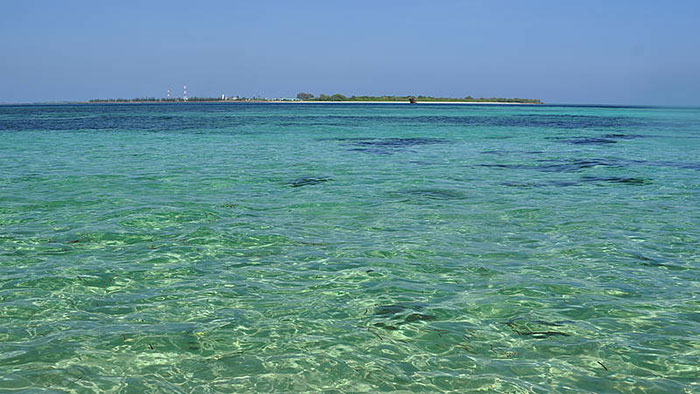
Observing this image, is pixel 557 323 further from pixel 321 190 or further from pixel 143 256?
pixel 321 190

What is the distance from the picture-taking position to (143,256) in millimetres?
9039

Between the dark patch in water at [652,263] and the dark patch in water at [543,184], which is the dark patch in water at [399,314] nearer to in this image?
the dark patch in water at [652,263]

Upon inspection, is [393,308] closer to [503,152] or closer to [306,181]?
Answer: [306,181]

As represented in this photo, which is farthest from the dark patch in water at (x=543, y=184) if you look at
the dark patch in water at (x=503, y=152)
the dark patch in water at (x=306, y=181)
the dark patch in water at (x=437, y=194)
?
the dark patch in water at (x=503, y=152)

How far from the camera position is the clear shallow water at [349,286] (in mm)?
5426

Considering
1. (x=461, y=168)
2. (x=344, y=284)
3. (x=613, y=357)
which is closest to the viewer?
(x=613, y=357)

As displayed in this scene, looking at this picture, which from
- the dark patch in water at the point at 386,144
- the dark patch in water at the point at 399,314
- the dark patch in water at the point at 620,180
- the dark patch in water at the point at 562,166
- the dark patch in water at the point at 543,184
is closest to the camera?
the dark patch in water at the point at 399,314

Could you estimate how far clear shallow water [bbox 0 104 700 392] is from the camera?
17.8ft

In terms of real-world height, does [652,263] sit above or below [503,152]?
below

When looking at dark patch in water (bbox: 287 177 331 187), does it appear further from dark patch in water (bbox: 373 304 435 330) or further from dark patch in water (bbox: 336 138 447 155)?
dark patch in water (bbox: 373 304 435 330)

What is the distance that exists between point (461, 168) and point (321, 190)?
7451mm

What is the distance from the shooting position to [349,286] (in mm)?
7734

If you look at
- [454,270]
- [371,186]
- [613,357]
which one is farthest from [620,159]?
[613,357]

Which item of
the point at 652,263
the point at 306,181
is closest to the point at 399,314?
the point at 652,263
